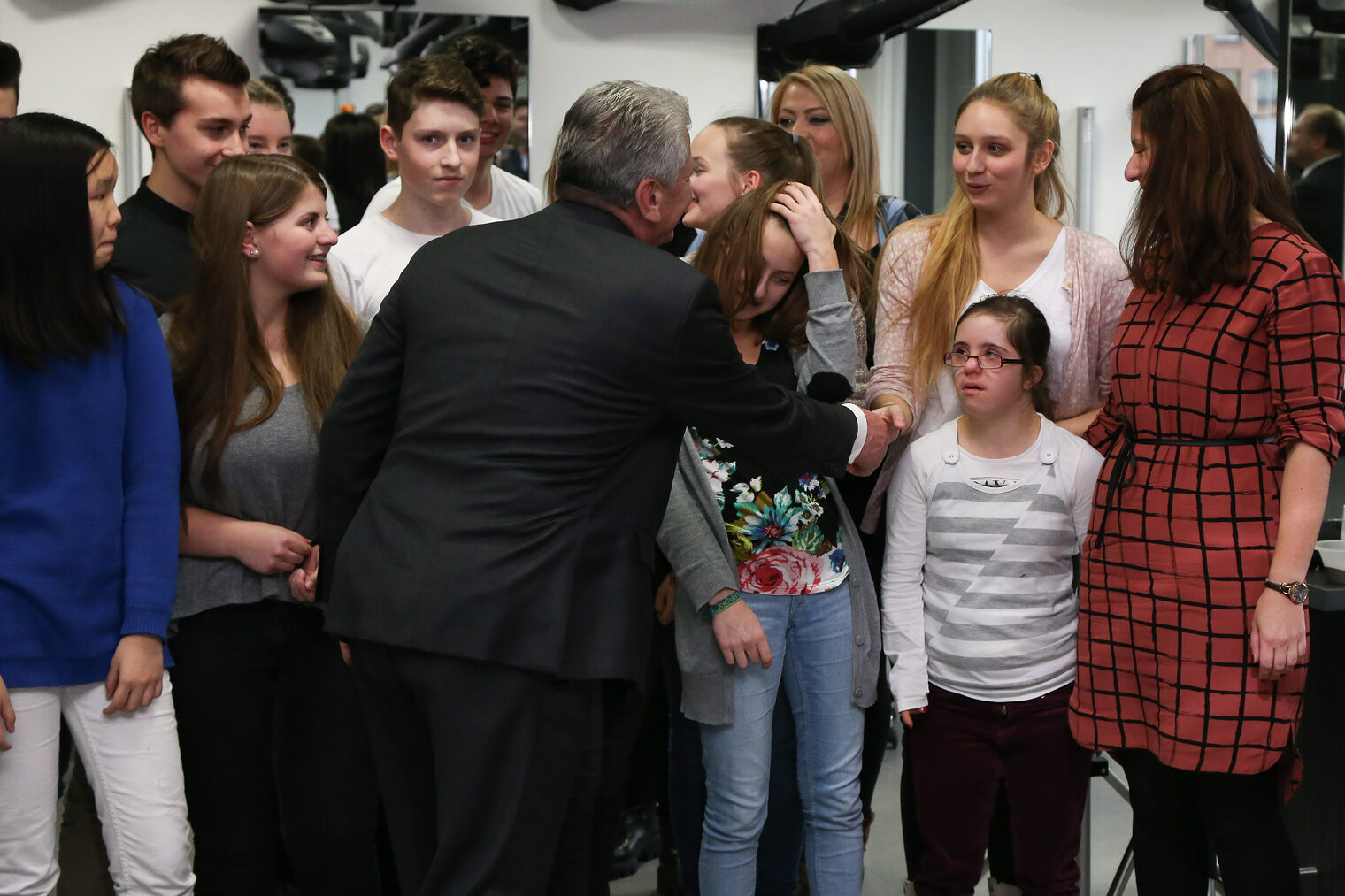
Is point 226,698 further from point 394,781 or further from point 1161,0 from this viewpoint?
point 1161,0

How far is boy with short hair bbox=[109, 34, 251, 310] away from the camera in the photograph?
2.42 m

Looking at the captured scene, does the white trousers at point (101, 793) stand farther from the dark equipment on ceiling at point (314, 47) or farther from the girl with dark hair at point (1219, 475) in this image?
the dark equipment on ceiling at point (314, 47)

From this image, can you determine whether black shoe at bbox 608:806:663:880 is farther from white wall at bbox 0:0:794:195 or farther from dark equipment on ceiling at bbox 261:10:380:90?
dark equipment on ceiling at bbox 261:10:380:90

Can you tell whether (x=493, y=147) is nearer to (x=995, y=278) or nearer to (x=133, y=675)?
(x=995, y=278)

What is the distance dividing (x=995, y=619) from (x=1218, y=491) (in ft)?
1.34

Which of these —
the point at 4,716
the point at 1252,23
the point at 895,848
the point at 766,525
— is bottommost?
the point at 895,848

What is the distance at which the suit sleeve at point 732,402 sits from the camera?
160 centimetres

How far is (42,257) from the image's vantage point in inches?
70.1

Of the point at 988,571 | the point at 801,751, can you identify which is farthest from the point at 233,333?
the point at 988,571

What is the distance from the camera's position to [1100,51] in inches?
190

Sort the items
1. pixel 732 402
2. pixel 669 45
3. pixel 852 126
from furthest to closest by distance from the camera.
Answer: pixel 669 45
pixel 852 126
pixel 732 402

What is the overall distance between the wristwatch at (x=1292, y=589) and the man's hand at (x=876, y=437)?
60 centimetres

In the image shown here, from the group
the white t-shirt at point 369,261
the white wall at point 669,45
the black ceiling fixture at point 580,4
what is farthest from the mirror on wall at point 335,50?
the white t-shirt at point 369,261

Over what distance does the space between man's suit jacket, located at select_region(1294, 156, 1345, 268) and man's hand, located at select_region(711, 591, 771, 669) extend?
189 cm
